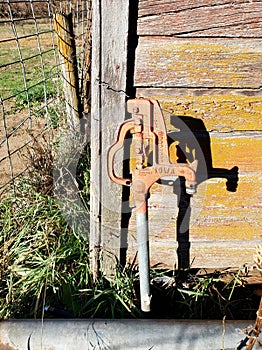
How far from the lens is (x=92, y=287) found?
87.0 inches

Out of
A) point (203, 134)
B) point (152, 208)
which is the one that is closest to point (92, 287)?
point (152, 208)

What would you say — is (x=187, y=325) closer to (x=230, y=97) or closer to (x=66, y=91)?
(x=230, y=97)

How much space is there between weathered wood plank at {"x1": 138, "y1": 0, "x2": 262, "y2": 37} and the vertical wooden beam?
10 cm

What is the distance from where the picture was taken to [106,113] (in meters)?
1.79

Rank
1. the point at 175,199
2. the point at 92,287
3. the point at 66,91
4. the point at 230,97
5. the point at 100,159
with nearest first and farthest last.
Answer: the point at 230,97
the point at 100,159
the point at 175,199
the point at 92,287
the point at 66,91

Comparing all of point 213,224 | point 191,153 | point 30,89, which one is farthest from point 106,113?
point 30,89

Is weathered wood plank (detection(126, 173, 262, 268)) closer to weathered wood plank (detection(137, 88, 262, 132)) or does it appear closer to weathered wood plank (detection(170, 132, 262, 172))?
weathered wood plank (detection(170, 132, 262, 172))

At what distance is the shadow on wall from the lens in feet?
6.02

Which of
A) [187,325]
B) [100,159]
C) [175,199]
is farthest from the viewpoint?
[175,199]

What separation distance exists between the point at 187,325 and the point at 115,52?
44.0 inches

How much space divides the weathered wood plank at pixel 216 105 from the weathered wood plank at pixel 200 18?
238mm

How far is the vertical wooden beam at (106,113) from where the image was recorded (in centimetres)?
161

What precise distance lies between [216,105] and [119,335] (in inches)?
40.5

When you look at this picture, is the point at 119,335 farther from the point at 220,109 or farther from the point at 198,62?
the point at 198,62
